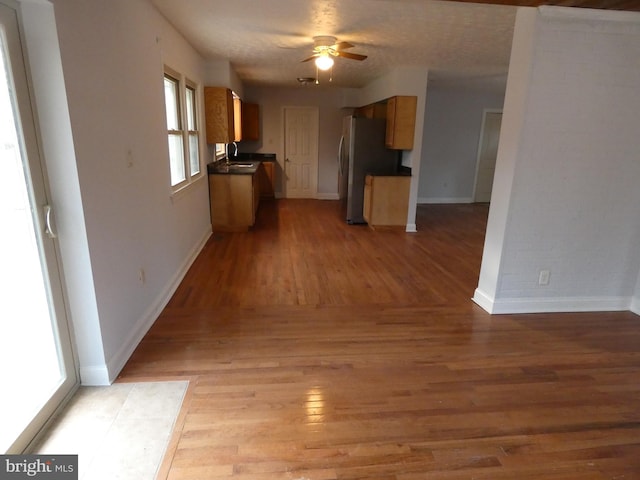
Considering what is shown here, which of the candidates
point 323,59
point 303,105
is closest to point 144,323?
point 323,59

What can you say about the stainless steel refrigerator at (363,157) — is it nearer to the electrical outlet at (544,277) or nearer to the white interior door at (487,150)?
the white interior door at (487,150)

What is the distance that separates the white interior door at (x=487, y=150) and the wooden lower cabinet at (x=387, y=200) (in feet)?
10.7

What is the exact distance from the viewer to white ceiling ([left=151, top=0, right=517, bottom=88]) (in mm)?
2910

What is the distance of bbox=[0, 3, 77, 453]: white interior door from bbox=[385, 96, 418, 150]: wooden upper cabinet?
448cm

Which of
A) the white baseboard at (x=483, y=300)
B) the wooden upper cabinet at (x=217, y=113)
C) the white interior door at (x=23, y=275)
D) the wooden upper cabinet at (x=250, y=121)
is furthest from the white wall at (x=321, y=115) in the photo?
the white interior door at (x=23, y=275)

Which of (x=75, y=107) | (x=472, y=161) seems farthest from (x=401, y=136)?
(x=75, y=107)

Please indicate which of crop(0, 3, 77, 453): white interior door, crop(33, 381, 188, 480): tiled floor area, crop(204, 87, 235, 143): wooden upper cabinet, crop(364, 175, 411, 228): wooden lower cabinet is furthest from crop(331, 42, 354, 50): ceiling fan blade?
crop(33, 381, 188, 480): tiled floor area

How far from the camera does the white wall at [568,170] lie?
8.52 feet

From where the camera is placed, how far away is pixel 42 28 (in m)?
1.62

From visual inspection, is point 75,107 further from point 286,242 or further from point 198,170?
point 286,242

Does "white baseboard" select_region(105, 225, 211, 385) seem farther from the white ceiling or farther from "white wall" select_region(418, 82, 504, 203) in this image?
"white wall" select_region(418, 82, 504, 203)

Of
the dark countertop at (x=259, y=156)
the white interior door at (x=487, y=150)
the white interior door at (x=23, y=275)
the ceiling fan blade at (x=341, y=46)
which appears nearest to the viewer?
the white interior door at (x=23, y=275)

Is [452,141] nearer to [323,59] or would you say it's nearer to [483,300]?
[323,59]

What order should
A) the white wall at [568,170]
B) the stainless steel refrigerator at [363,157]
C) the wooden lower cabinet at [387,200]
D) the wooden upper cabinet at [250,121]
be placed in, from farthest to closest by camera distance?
the wooden upper cabinet at [250,121] < the stainless steel refrigerator at [363,157] < the wooden lower cabinet at [387,200] < the white wall at [568,170]
